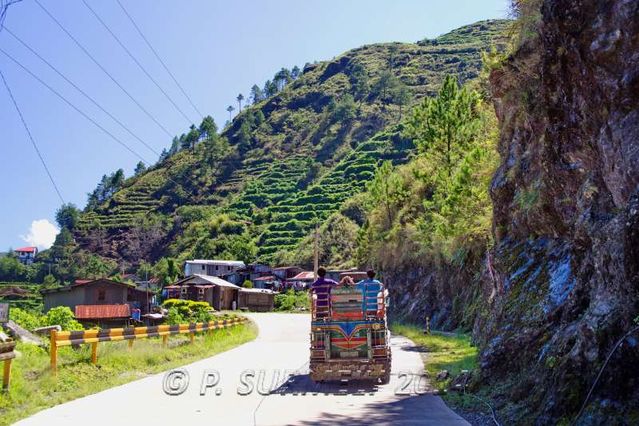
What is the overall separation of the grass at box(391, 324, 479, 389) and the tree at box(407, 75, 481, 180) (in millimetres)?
13461

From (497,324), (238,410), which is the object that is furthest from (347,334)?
(238,410)

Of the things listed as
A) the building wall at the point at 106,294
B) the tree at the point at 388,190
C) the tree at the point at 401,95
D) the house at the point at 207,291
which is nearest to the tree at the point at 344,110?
the tree at the point at 401,95

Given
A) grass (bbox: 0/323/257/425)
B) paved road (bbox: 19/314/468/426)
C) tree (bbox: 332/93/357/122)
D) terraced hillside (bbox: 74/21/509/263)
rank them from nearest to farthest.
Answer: paved road (bbox: 19/314/468/426)
grass (bbox: 0/323/257/425)
terraced hillside (bbox: 74/21/509/263)
tree (bbox: 332/93/357/122)

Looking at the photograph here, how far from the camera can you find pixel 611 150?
29.2 feet

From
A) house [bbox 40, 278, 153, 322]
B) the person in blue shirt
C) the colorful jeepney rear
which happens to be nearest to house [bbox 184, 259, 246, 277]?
house [bbox 40, 278, 153, 322]

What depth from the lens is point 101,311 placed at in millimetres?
55375

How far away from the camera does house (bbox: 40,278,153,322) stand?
5516cm

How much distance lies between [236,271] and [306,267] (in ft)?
39.0

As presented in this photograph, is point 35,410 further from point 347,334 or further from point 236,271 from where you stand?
point 236,271

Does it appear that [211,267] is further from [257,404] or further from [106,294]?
[257,404]

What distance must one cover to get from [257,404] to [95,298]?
179ft

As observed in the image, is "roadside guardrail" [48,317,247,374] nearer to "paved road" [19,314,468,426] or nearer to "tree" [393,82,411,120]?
"paved road" [19,314,468,426]

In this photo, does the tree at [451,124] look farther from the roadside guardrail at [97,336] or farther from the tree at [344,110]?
the tree at [344,110]

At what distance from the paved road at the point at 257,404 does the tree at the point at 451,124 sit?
25459 mm
